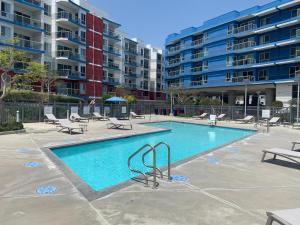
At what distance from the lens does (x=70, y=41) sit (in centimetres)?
4550

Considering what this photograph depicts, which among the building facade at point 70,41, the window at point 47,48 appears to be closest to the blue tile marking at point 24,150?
the building facade at point 70,41

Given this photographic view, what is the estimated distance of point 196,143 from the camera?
Result: 16547mm

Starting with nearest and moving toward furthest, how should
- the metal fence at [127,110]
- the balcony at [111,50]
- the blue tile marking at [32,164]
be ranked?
the blue tile marking at [32,164], the metal fence at [127,110], the balcony at [111,50]

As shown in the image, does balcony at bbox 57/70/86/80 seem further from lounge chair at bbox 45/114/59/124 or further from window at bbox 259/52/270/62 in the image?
window at bbox 259/52/270/62

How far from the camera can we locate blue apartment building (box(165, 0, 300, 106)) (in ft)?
130

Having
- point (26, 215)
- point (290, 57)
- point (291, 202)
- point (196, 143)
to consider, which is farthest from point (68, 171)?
point (290, 57)

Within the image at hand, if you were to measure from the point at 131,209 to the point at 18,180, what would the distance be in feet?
10.8

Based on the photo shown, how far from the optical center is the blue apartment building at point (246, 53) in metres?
39.7

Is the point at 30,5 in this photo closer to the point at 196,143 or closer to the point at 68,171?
the point at 196,143

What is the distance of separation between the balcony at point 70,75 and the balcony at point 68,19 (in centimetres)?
844

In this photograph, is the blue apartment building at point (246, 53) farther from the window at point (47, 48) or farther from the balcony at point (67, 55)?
the window at point (47, 48)

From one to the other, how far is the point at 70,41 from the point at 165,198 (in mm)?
44722

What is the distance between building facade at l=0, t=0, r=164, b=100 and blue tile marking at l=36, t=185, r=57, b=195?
105ft

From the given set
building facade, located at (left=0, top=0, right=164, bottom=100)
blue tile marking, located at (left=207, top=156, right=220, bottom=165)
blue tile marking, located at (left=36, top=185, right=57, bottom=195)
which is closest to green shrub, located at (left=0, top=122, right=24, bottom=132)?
blue tile marking, located at (left=36, top=185, right=57, bottom=195)
